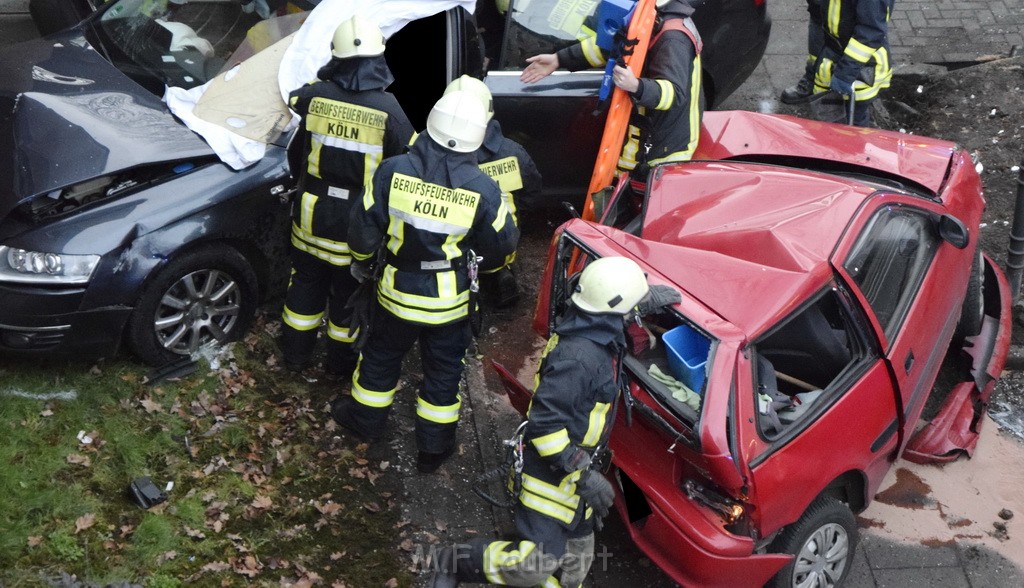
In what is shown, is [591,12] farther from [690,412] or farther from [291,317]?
[690,412]

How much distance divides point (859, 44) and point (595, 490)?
13.1ft

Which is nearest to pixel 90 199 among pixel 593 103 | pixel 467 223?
pixel 467 223

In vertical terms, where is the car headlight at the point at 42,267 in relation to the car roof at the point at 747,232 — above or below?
below

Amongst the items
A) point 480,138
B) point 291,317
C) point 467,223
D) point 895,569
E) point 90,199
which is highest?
point 480,138

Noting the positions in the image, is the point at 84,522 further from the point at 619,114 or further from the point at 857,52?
the point at 857,52

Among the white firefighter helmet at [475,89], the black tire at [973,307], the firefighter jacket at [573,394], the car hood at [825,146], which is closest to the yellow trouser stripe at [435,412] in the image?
the firefighter jacket at [573,394]

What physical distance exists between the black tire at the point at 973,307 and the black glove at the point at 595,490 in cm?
274

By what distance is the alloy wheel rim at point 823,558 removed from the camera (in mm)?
4324

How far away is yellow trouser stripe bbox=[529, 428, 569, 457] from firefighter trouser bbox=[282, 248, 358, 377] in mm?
1757

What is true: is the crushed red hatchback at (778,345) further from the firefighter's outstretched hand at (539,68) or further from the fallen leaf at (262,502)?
the fallen leaf at (262,502)

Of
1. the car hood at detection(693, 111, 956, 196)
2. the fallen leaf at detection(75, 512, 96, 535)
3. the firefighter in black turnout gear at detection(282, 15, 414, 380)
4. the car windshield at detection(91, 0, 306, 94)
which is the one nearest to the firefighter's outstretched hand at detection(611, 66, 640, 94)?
the car hood at detection(693, 111, 956, 196)

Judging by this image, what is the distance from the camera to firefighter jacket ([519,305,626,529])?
12.5 ft

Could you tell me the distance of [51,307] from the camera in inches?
183

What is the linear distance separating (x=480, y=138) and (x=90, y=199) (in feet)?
6.26
